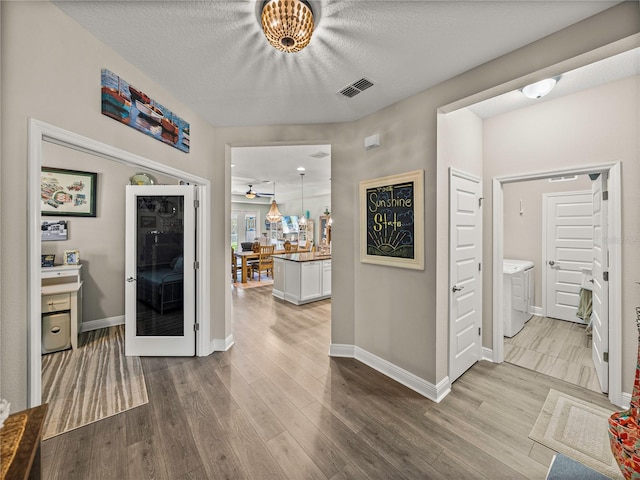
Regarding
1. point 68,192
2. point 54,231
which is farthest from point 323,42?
point 54,231

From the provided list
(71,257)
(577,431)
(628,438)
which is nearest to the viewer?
(628,438)

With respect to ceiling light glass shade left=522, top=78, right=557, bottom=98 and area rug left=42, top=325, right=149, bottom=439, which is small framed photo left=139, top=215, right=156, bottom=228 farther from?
ceiling light glass shade left=522, top=78, right=557, bottom=98

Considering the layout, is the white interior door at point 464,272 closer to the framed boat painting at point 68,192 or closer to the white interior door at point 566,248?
the white interior door at point 566,248

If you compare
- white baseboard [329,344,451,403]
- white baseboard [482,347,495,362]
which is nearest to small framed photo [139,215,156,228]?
white baseboard [329,344,451,403]

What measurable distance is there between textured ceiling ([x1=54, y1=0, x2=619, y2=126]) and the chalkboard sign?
833mm

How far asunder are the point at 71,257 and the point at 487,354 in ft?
18.1

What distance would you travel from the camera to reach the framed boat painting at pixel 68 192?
136 inches

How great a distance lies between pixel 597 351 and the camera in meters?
2.54

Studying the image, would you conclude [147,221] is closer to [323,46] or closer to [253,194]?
[323,46]

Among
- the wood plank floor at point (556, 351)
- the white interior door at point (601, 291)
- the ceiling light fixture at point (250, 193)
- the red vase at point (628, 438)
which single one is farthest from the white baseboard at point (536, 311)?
the ceiling light fixture at point (250, 193)

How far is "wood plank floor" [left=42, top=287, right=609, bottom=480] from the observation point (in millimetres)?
1582

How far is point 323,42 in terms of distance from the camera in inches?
66.2

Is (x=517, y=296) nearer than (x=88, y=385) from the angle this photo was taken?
No

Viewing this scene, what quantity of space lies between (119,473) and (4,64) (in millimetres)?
2333
